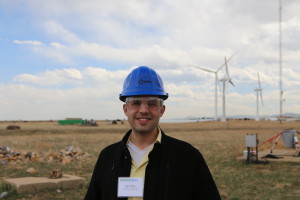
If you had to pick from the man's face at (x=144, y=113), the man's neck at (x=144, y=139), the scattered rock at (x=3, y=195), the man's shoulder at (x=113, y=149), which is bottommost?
the scattered rock at (x=3, y=195)

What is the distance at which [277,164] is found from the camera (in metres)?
13.3

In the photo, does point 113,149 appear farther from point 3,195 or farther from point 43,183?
point 43,183

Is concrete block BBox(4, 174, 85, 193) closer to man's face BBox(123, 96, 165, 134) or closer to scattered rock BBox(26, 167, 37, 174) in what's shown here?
scattered rock BBox(26, 167, 37, 174)

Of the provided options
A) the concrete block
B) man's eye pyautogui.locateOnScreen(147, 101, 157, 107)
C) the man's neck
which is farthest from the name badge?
the concrete block

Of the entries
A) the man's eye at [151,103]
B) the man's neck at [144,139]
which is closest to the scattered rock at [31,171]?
the man's neck at [144,139]

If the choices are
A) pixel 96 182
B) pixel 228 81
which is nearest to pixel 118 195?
pixel 96 182

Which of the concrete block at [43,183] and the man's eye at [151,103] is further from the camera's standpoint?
the concrete block at [43,183]

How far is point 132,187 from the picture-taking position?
2229 millimetres

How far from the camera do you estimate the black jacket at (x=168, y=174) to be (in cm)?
222

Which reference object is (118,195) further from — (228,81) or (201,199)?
(228,81)

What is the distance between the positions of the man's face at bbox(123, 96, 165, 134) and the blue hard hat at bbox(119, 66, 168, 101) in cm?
5

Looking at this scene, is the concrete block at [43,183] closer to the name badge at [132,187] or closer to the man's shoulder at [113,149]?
the man's shoulder at [113,149]

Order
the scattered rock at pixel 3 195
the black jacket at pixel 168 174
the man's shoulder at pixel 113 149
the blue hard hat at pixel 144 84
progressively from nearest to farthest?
the black jacket at pixel 168 174 → the blue hard hat at pixel 144 84 → the man's shoulder at pixel 113 149 → the scattered rock at pixel 3 195

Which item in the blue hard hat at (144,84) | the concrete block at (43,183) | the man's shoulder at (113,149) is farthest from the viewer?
the concrete block at (43,183)
